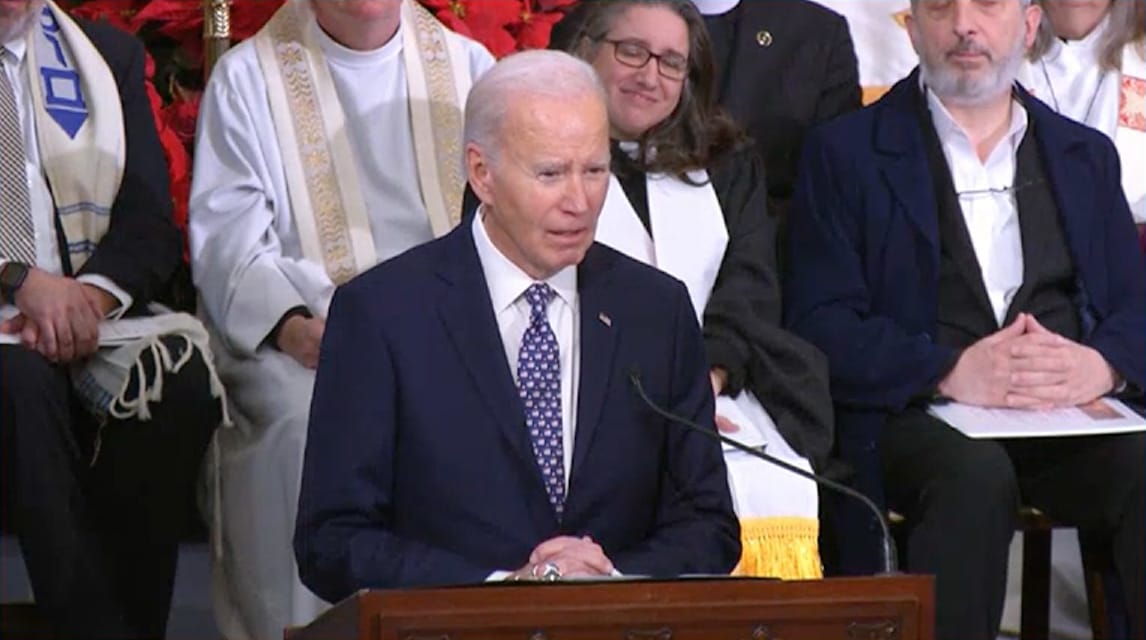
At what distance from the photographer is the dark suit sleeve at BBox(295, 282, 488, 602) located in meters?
3.45

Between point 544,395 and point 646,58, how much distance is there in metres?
1.34

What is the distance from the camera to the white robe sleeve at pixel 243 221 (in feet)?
15.1

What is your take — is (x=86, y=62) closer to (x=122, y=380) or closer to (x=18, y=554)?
(x=122, y=380)

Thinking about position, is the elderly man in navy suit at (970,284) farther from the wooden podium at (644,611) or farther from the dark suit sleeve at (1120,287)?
the wooden podium at (644,611)

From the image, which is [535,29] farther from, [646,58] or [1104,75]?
[1104,75]

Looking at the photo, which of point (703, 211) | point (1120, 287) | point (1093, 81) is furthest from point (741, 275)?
point (1093, 81)

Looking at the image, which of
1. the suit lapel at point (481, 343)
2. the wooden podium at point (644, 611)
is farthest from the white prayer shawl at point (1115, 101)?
the wooden podium at point (644, 611)

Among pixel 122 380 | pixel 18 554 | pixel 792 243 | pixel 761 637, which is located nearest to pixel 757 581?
pixel 761 637

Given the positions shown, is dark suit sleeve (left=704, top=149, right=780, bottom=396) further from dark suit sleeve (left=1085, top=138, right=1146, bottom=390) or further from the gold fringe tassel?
dark suit sleeve (left=1085, top=138, right=1146, bottom=390)

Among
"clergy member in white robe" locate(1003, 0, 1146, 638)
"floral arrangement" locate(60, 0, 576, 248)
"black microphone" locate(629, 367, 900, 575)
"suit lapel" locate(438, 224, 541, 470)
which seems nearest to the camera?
"black microphone" locate(629, 367, 900, 575)

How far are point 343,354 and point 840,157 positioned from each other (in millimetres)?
1721

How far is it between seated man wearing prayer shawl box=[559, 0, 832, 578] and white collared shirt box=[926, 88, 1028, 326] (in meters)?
0.41

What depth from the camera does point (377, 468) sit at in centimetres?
352

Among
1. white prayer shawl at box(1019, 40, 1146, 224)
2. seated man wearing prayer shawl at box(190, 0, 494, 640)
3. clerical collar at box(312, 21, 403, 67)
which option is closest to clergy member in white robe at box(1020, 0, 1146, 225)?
white prayer shawl at box(1019, 40, 1146, 224)
